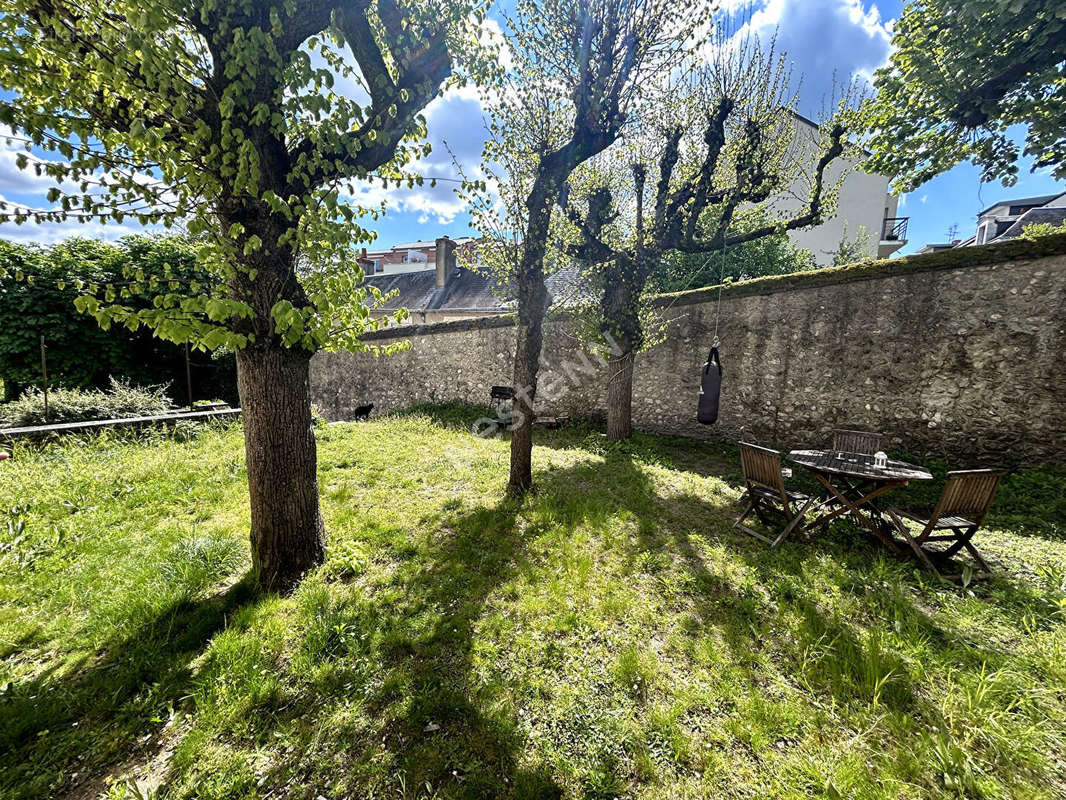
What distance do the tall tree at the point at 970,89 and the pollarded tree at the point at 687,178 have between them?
0.82 meters

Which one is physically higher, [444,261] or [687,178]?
[444,261]

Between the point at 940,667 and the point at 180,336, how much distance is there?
4781 mm

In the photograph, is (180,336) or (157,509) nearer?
(180,336)

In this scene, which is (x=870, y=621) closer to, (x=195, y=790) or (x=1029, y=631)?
(x=1029, y=631)

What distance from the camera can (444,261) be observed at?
2081 centimetres

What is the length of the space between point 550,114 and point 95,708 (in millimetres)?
6487

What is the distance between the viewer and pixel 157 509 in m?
4.02

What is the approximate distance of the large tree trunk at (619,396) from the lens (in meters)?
7.73

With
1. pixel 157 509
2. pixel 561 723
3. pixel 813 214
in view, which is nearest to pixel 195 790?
pixel 561 723

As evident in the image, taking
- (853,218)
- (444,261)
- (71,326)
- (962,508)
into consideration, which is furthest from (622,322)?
(853,218)

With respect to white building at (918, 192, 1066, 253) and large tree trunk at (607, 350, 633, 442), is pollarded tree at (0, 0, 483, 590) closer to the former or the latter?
large tree trunk at (607, 350, 633, 442)

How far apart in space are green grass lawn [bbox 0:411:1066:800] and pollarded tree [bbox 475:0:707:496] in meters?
2.12

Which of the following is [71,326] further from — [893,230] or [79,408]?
[893,230]

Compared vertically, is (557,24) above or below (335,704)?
above
